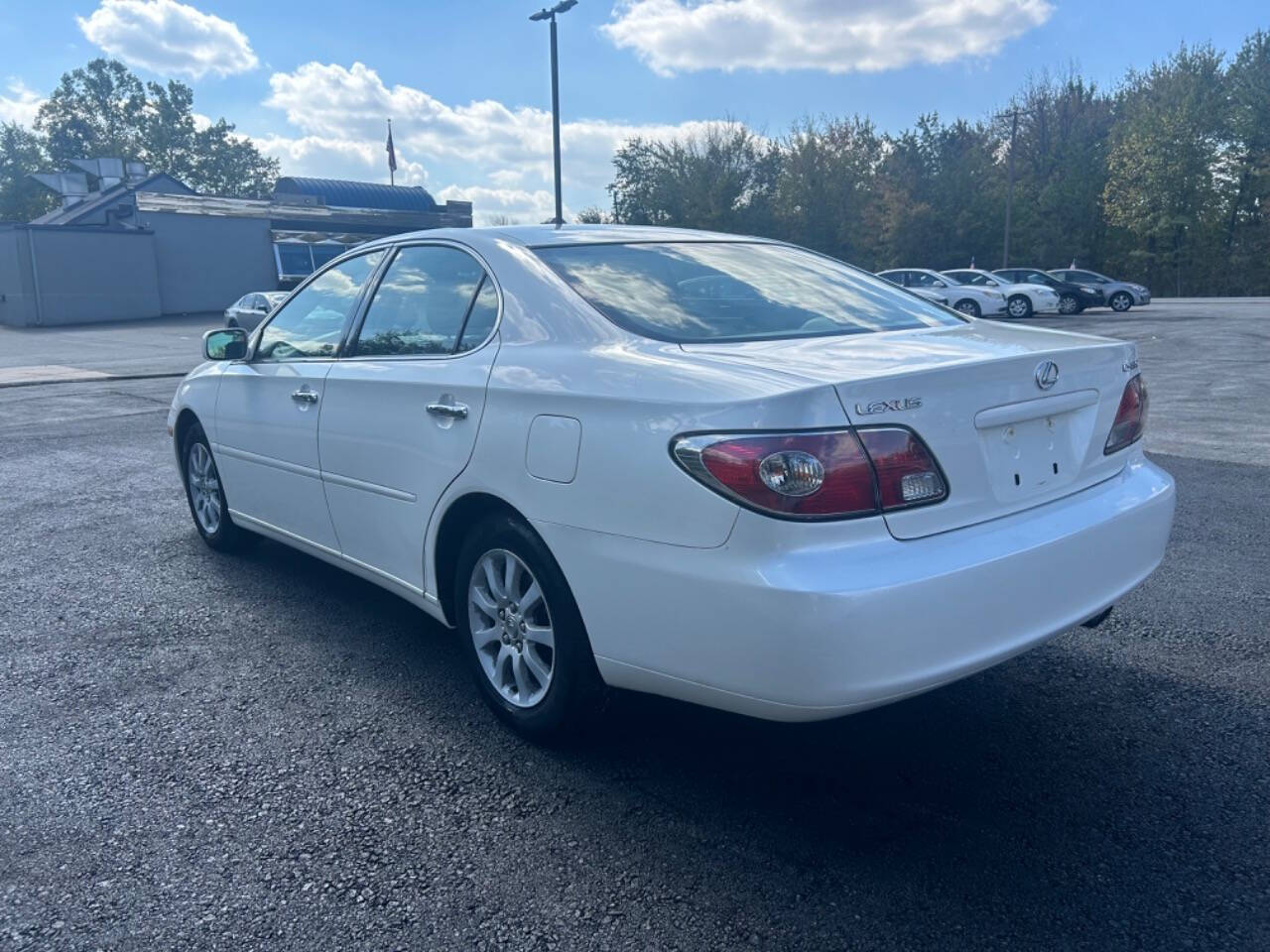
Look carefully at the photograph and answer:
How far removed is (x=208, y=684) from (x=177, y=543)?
227 centimetres

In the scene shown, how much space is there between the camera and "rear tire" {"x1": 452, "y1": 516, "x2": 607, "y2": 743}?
3.16 metres

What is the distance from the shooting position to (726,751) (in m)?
3.39

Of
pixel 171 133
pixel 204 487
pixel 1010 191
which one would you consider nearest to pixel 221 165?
pixel 171 133

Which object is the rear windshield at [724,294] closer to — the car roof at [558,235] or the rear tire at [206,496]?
the car roof at [558,235]

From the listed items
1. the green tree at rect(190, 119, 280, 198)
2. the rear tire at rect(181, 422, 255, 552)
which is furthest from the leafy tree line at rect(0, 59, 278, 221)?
the rear tire at rect(181, 422, 255, 552)

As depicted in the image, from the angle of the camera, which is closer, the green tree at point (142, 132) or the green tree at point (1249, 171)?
the green tree at point (1249, 171)

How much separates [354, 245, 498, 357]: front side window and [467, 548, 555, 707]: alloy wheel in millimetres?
788

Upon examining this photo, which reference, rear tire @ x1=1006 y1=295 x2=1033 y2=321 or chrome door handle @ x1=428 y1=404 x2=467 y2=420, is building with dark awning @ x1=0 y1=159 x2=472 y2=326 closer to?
rear tire @ x1=1006 y1=295 x2=1033 y2=321

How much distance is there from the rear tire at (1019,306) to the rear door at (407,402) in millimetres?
31868

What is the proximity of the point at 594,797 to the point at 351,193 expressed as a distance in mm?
52679

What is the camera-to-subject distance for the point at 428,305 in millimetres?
3982

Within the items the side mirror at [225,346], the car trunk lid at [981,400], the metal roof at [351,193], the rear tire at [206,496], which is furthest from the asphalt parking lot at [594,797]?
the metal roof at [351,193]

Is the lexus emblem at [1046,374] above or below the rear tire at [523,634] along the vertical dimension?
above

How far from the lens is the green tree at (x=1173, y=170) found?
53.6 metres
